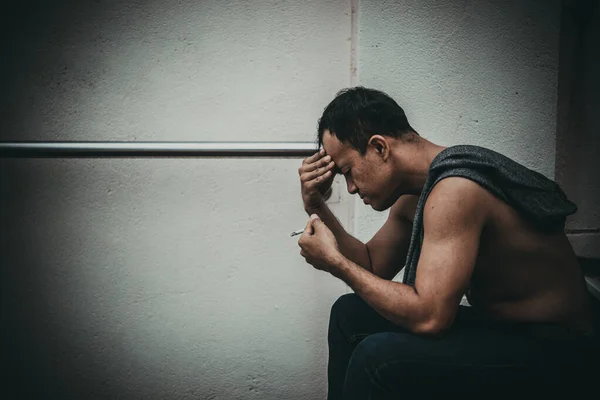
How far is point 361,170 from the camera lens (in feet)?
4.66

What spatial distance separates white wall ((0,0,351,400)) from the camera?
1898 mm

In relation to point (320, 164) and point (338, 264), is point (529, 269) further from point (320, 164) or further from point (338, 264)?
point (320, 164)

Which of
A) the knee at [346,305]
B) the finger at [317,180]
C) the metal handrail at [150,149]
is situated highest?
the metal handrail at [150,149]

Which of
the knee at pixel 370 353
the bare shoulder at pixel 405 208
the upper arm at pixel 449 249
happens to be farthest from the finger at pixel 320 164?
the knee at pixel 370 353

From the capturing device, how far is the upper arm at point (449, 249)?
1.12 meters

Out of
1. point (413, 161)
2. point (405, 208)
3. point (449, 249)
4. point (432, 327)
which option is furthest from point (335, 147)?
point (432, 327)

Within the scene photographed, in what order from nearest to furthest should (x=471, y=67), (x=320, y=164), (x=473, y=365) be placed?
(x=473, y=365)
(x=320, y=164)
(x=471, y=67)

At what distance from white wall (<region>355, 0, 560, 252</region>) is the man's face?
0.42m

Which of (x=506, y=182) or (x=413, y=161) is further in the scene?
(x=413, y=161)

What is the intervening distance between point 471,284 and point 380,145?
0.45 m

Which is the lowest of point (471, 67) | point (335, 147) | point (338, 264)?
point (338, 264)

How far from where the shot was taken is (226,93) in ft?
6.24

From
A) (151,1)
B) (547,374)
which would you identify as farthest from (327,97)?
(547,374)

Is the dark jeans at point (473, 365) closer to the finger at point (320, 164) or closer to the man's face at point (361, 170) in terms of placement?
the man's face at point (361, 170)
